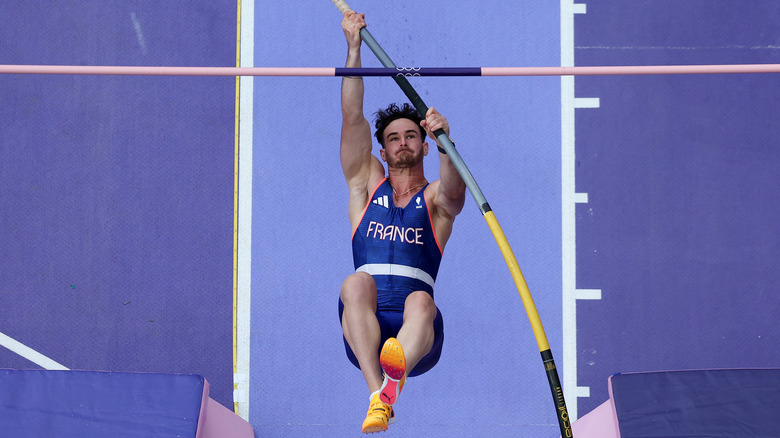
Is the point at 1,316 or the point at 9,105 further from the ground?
the point at 9,105

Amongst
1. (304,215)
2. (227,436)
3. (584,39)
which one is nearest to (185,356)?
Answer: (227,436)

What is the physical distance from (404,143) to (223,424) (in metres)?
1.97

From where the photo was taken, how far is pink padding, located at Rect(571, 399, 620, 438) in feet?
15.0

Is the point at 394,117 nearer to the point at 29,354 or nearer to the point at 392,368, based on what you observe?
the point at 392,368

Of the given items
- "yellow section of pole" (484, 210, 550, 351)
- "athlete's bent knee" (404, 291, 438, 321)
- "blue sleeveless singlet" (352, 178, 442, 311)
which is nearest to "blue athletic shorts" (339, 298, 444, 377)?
"blue sleeveless singlet" (352, 178, 442, 311)

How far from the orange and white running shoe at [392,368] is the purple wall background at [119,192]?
6.24 feet

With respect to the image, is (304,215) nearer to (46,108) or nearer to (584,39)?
(46,108)

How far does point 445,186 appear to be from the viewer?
412cm

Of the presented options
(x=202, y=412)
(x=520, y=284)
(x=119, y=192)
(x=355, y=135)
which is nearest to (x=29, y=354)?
(x=119, y=192)

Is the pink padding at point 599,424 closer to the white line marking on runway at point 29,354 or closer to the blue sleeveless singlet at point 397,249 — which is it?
the blue sleeveless singlet at point 397,249

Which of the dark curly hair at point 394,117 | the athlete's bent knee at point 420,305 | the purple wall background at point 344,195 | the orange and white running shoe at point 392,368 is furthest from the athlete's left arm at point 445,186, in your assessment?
the purple wall background at point 344,195

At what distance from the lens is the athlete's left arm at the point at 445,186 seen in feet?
12.3

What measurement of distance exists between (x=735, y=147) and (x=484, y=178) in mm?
1735

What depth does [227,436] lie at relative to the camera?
4723 millimetres
